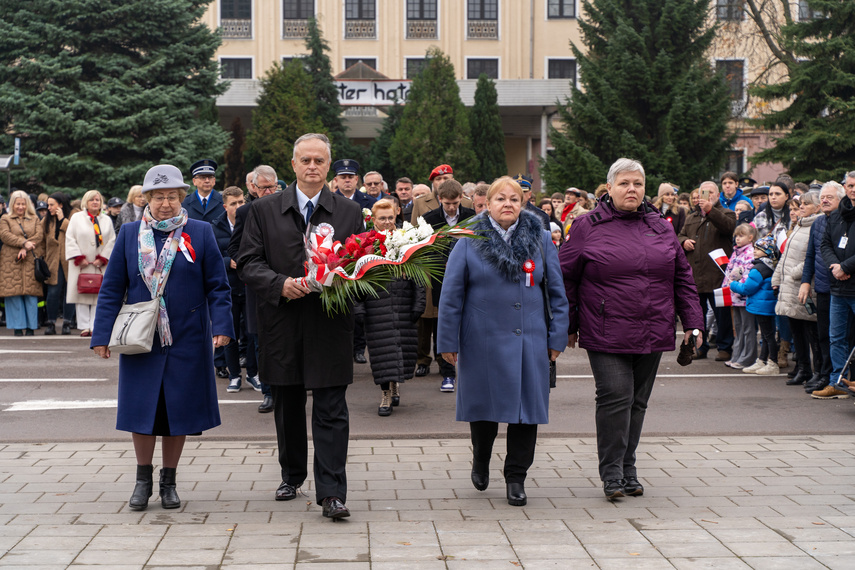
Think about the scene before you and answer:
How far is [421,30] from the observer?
47125 mm

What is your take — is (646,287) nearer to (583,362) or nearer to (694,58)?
(583,362)

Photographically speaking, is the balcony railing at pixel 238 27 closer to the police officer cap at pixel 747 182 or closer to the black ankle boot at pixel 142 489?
the police officer cap at pixel 747 182

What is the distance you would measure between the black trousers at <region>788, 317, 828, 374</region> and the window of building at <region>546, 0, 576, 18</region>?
3860cm

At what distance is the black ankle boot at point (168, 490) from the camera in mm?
5953

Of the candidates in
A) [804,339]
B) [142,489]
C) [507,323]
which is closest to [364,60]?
[804,339]

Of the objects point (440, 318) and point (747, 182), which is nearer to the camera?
point (440, 318)

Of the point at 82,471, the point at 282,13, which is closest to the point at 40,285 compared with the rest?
the point at 82,471

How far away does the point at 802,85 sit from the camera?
80.9ft

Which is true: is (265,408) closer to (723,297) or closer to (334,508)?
(334,508)

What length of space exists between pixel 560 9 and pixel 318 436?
4419 centimetres

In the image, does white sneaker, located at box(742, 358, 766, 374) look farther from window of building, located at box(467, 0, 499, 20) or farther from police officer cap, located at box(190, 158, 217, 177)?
window of building, located at box(467, 0, 499, 20)

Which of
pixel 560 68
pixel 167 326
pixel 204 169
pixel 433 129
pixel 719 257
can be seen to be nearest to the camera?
pixel 167 326

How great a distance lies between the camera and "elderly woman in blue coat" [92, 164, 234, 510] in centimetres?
593

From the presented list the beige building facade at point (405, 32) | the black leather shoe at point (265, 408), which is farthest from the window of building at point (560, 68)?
the black leather shoe at point (265, 408)
